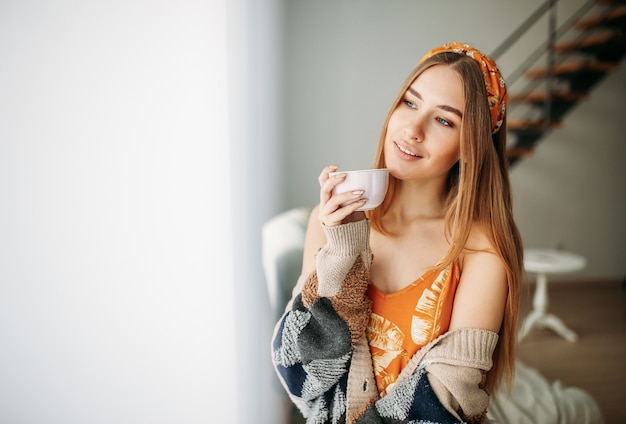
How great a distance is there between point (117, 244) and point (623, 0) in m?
4.85

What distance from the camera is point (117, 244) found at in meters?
0.70

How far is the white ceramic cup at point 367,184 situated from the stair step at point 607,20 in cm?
435

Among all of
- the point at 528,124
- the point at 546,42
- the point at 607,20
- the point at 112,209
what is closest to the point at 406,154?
the point at 112,209

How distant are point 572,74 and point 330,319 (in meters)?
4.12

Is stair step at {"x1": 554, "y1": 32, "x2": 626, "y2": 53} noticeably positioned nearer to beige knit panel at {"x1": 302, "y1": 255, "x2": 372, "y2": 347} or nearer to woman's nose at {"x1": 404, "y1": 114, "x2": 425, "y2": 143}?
woman's nose at {"x1": 404, "y1": 114, "x2": 425, "y2": 143}

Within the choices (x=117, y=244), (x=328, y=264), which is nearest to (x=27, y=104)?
(x=117, y=244)

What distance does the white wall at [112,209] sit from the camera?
0.64m

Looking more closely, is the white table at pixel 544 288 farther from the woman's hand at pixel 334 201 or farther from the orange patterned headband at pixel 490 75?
the woman's hand at pixel 334 201

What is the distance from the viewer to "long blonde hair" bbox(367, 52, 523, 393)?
0.85m

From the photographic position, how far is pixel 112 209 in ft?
2.28

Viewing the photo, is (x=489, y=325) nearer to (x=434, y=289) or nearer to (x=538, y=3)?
(x=434, y=289)

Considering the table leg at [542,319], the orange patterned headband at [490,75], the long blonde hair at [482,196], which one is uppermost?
the orange patterned headband at [490,75]

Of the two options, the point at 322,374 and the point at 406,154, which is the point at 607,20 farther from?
the point at 322,374

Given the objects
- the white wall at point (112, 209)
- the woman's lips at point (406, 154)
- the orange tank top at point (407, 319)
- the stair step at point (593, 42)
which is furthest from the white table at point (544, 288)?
the white wall at point (112, 209)
